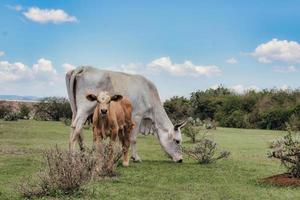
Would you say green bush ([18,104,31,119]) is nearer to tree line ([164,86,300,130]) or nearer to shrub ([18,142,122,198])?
tree line ([164,86,300,130])

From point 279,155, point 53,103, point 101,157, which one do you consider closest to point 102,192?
point 101,157

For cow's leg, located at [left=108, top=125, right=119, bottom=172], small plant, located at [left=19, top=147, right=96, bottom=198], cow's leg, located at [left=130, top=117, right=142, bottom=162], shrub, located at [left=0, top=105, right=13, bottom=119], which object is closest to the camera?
small plant, located at [left=19, top=147, right=96, bottom=198]

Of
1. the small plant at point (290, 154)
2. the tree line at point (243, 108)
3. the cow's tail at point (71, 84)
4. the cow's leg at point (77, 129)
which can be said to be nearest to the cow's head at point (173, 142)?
the cow's leg at point (77, 129)

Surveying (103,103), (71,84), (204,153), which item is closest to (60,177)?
(103,103)

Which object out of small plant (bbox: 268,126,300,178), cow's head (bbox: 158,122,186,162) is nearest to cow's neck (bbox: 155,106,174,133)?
cow's head (bbox: 158,122,186,162)

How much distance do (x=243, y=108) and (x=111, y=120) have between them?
45262mm

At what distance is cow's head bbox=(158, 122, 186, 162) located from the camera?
15952 millimetres

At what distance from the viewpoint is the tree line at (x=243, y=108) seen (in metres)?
49.7

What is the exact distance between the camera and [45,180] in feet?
30.0

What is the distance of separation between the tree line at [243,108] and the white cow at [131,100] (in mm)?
30137

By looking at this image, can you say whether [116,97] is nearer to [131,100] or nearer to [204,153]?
[131,100]

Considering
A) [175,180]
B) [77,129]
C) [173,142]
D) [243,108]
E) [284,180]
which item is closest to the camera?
[284,180]

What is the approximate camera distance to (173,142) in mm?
16031

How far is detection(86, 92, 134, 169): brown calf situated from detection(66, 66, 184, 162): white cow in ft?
3.99
